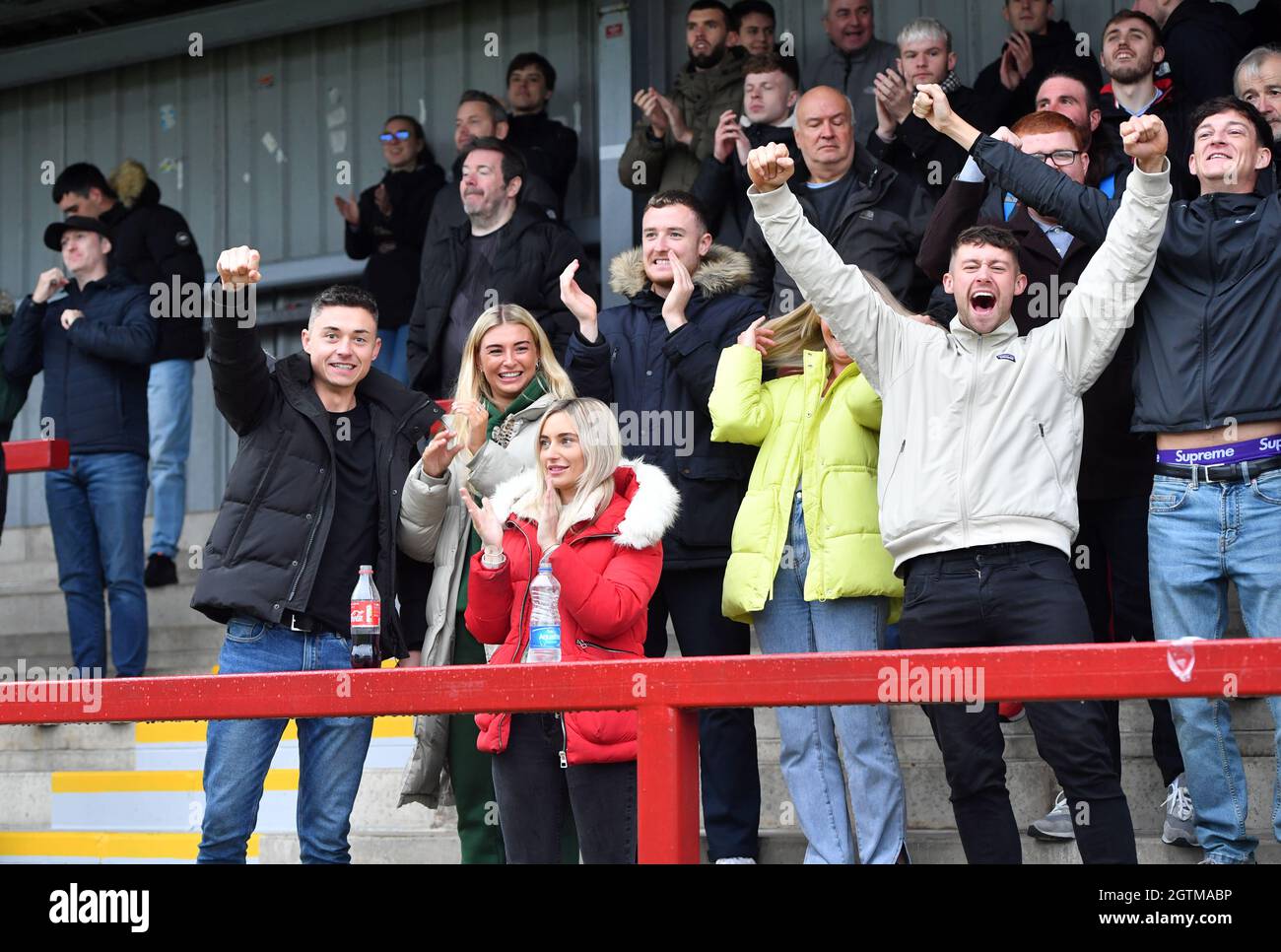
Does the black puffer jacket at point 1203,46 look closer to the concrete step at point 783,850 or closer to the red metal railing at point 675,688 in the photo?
the concrete step at point 783,850

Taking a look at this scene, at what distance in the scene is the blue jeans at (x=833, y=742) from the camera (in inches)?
179

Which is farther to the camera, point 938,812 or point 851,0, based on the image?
point 851,0

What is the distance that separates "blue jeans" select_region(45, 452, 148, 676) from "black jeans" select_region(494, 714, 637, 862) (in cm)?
312

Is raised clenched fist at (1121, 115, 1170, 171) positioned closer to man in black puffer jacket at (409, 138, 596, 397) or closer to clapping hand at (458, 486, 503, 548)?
clapping hand at (458, 486, 503, 548)

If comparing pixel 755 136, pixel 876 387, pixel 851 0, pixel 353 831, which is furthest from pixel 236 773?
pixel 851 0

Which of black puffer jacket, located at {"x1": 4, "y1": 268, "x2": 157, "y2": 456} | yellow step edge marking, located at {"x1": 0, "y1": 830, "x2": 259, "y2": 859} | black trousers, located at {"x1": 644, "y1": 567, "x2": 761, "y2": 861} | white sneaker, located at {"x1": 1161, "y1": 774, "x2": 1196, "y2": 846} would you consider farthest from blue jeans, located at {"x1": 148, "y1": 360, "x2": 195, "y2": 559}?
white sneaker, located at {"x1": 1161, "y1": 774, "x2": 1196, "y2": 846}

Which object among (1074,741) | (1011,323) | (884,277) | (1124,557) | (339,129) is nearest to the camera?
(1074,741)

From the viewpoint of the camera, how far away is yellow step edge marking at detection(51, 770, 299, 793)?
621 centimetres

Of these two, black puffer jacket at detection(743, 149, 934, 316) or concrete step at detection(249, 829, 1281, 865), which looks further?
black puffer jacket at detection(743, 149, 934, 316)

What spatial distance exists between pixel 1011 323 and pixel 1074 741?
116 centimetres

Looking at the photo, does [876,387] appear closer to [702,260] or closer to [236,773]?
[702,260]

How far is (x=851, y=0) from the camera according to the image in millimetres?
7520

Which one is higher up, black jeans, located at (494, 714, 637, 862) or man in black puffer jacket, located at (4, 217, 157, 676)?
man in black puffer jacket, located at (4, 217, 157, 676)
